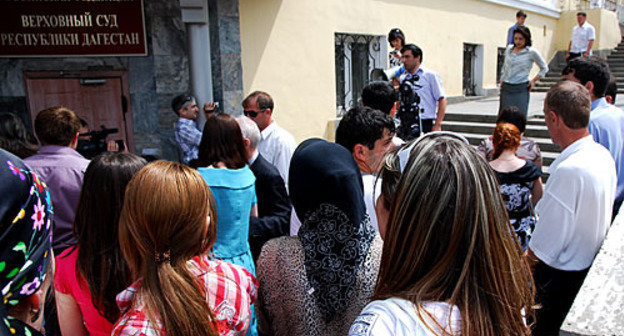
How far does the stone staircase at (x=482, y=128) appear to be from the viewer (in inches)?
293

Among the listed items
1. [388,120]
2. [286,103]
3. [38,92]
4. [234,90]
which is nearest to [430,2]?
[286,103]

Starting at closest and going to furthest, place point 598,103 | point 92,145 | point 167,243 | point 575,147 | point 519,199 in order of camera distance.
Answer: point 167,243, point 575,147, point 519,199, point 598,103, point 92,145

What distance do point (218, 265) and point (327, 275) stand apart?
0.47 meters

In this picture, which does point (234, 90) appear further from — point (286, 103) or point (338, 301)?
point (338, 301)

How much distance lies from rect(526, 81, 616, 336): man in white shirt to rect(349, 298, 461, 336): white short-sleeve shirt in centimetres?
140

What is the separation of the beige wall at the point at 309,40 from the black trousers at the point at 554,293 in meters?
4.67

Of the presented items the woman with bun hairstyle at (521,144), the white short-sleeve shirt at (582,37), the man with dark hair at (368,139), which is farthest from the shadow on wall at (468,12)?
the man with dark hair at (368,139)

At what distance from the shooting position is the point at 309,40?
7.27 m

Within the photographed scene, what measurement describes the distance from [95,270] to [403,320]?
1.19 meters

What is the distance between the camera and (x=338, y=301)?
1.97 metres

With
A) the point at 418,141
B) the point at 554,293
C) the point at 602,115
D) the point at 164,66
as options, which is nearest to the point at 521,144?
the point at 602,115

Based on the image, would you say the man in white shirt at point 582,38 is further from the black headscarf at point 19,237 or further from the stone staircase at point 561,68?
the black headscarf at point 19,237

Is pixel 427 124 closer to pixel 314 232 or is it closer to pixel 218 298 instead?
pixel 314 232

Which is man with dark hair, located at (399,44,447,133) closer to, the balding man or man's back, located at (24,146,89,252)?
the balding man
